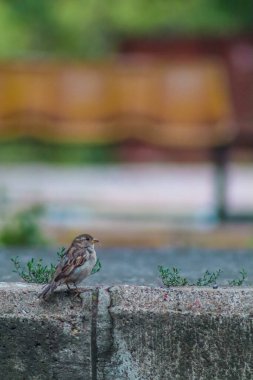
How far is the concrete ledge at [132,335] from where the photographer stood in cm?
445

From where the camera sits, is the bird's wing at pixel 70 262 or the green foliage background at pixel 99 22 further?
the green foliage background at pixel 99 22

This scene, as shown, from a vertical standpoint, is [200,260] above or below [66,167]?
below

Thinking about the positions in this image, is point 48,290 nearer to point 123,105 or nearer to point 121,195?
point 123,105

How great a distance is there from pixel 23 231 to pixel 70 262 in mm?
3916

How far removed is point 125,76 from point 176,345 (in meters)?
6.57

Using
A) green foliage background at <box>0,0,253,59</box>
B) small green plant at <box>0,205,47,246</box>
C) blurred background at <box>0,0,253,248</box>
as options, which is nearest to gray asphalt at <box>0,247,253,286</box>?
small green plant at <box>0,205,47,246</box>

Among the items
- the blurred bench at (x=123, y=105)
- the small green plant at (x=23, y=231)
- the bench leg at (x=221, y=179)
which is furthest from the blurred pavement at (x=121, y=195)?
the small green plant at (x=23, y=231)

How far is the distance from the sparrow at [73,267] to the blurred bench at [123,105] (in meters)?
5.54

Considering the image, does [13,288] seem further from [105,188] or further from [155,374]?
[105,188]

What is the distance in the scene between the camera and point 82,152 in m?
18.7

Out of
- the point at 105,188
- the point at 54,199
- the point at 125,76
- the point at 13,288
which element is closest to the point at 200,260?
the point at 13,288

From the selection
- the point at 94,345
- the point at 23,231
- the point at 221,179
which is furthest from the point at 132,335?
the point at 221,179

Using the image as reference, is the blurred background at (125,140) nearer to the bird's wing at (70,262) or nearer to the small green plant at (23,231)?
the small green plant at (23,231)

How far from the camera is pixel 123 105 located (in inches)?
416
